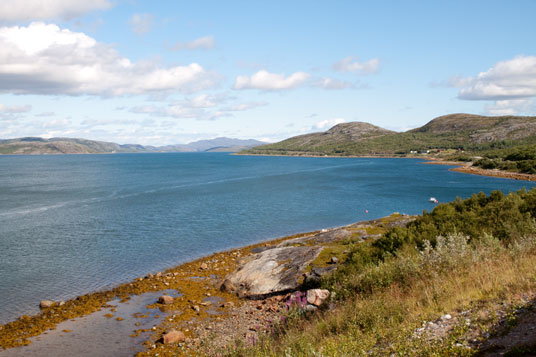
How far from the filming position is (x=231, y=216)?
5938 centimetres

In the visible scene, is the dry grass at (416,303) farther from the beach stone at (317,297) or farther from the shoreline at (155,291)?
the shoreline at (155,291)

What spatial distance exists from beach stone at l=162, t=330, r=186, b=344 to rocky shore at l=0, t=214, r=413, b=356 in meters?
0.02

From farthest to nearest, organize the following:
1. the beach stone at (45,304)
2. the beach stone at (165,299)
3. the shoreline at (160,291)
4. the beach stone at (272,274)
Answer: the beach stone at (165,299), the beach stone at (272,274), the beach stone at (45,304), the shoreline at (160,291)

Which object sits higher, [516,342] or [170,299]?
[516,342]

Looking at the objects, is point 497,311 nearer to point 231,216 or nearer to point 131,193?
point 231,216

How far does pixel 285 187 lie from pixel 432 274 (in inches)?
3403

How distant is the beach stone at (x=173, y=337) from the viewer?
19.7 meters

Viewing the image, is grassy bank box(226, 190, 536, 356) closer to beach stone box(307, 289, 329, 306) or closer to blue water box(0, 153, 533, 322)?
beach stone box(307, 289, 329, 306)

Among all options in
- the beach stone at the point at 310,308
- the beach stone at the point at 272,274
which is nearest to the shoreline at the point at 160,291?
the beach stone at the point at 272,274

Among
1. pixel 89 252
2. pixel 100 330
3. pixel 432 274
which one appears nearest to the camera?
pixel 432 274

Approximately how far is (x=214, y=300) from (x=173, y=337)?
6311 millimetres

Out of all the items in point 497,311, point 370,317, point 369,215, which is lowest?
point 369,215

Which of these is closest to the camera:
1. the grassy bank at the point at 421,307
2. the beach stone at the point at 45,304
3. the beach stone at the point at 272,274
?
the grassy bank at the point at 421,307

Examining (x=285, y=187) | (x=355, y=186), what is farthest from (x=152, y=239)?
(x=355, y=186)
